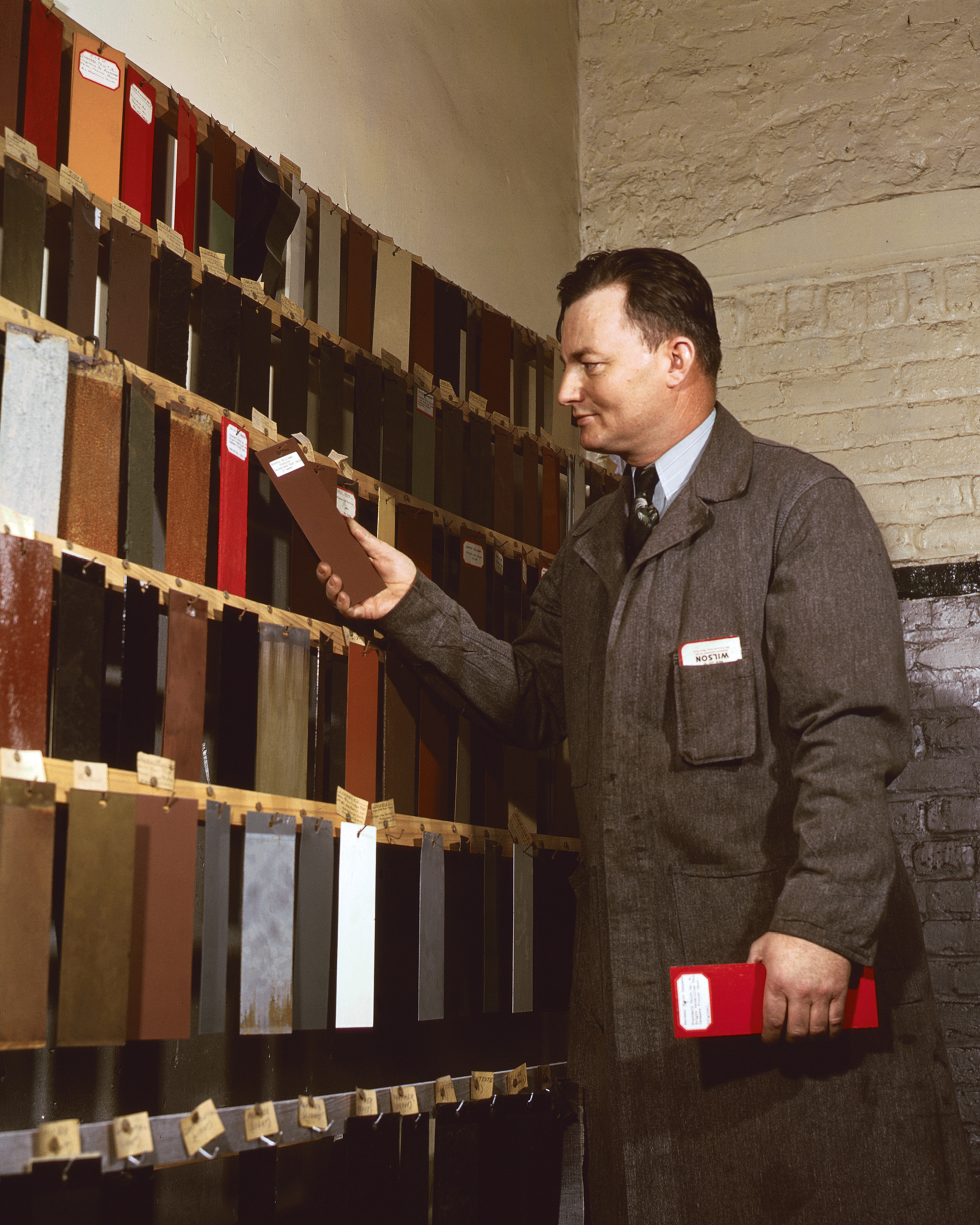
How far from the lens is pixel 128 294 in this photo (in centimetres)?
156

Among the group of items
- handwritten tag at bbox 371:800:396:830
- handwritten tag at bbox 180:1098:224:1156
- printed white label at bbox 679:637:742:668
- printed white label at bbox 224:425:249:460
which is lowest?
handwritten tag at bbox 180:1098:224:1156

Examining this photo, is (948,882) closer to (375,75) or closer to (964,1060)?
(964,1060)

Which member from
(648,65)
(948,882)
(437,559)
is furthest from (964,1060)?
(648,65)

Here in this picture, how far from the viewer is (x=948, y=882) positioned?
2557 mm

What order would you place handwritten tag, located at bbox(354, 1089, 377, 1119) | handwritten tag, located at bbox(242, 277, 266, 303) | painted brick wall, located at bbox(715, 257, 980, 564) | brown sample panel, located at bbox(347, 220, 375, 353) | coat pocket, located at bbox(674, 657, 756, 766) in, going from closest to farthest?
coat pocket, located at bbox(674, 657, 756, 766) < handwritten tag, located at bbox(354, 1089, 377, 1119) < handwritten tag, located at bbox(242, 277, 266, 303) < brown sample panel, located at bbox(347, 220, 375, 353) < painted brick wall, located at bbox(715, 257, 980, 564)

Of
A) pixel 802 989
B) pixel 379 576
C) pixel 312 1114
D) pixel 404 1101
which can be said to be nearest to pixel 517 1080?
pixel 404 1101

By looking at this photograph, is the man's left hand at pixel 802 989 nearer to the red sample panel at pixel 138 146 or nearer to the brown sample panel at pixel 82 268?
the brown sample panel at pixel 82 268

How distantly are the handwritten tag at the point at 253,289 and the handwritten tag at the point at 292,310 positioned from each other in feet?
0.16

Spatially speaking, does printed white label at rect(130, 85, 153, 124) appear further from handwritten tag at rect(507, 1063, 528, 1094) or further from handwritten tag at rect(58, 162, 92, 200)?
handwritten tag at rect(507, 1063, 528, 1094)

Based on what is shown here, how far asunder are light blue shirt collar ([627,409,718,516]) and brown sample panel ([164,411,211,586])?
669mm

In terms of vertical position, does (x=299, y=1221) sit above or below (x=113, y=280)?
below

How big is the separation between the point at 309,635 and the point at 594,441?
54 centimetres

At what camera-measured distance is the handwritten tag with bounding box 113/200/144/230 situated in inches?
61.6

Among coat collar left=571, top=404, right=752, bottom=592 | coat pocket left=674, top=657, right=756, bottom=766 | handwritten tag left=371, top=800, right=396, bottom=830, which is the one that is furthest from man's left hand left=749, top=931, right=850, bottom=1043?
handwritten tag left=371, top=800, right=396, bottom=830
